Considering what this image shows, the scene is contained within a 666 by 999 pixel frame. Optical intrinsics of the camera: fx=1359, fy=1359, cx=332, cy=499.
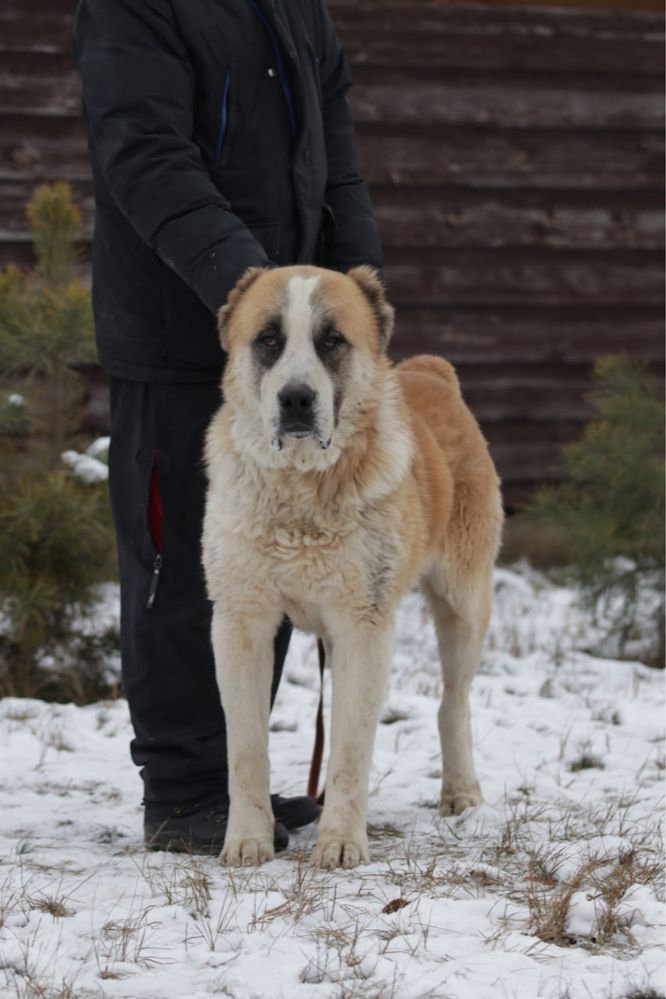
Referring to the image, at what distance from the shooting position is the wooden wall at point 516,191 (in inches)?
313

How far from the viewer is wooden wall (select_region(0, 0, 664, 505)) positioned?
7.96m

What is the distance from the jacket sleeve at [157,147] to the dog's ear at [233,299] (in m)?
0.03

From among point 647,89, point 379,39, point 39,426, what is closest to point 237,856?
point 39,426

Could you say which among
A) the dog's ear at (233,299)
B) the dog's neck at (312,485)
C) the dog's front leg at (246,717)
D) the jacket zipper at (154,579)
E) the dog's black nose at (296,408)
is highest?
the dog's ear at (233,299)

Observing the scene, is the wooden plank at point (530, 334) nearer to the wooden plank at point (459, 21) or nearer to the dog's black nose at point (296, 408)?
the wooden plank at point (459, 21)

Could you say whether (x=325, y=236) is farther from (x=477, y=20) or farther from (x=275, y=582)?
(x=477, y=20)

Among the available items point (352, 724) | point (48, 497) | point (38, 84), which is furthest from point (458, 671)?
point (38, 84)

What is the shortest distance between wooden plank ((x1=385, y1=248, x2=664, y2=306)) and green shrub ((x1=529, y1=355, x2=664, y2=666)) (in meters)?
1.40

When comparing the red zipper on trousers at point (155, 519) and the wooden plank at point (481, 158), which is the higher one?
the wooden plank at point (481, 158)

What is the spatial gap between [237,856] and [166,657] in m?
0.64

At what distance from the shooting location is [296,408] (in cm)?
321

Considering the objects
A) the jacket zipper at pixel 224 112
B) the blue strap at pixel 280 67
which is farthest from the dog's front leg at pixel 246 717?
the blue strap at pixel 280 67

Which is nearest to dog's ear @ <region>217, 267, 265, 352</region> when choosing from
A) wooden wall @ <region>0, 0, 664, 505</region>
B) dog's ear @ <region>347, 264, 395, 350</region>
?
dog's ear @ <region>347, 264, 395, 350</region>

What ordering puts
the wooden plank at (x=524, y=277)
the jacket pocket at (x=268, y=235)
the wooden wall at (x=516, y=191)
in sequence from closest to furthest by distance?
the jacket pocket at (x=268, y=235) < the wooden wall at (x=516, y=191) < the wooden plank at (x=524, y=277)
